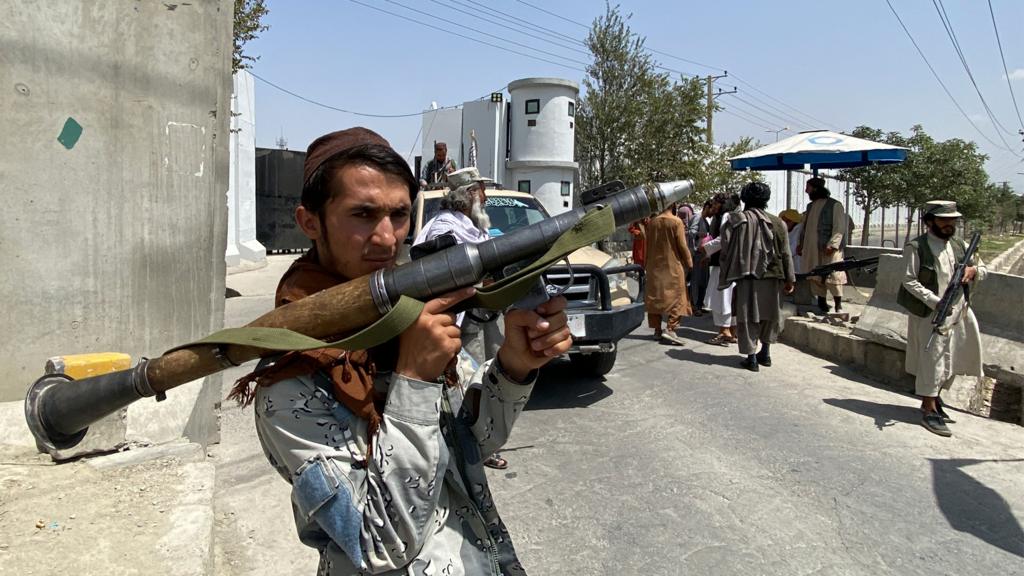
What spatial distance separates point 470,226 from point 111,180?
2.15 m

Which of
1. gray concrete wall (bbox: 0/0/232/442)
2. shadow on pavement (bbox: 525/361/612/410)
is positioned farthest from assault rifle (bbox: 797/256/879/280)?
gray concrete wall (bbox: 0/0/232/442)

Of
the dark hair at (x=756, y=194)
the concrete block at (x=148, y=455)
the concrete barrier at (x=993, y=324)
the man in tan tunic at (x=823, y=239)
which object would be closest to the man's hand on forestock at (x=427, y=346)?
the concrete block at (x=148, y=455)

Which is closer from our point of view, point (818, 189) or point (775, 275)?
point (775, 275)

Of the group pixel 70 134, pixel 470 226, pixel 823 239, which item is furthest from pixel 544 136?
pixel 70 134

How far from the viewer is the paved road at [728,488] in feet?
10.2

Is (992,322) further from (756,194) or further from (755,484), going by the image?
(755,484)

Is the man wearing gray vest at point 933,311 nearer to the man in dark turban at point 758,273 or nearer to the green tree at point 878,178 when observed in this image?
the man in dark turban at point 758,273

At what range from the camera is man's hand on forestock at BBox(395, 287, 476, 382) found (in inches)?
44.8

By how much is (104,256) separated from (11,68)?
1.04 meters

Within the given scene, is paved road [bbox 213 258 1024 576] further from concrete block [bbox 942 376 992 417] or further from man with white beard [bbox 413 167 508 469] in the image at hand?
concrete block [bbox 942 376 992 417]

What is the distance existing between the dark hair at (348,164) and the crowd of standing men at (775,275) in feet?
12.6

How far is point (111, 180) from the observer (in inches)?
141

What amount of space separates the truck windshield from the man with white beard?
4.25 ft

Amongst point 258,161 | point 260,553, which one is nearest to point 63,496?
point 260,553
